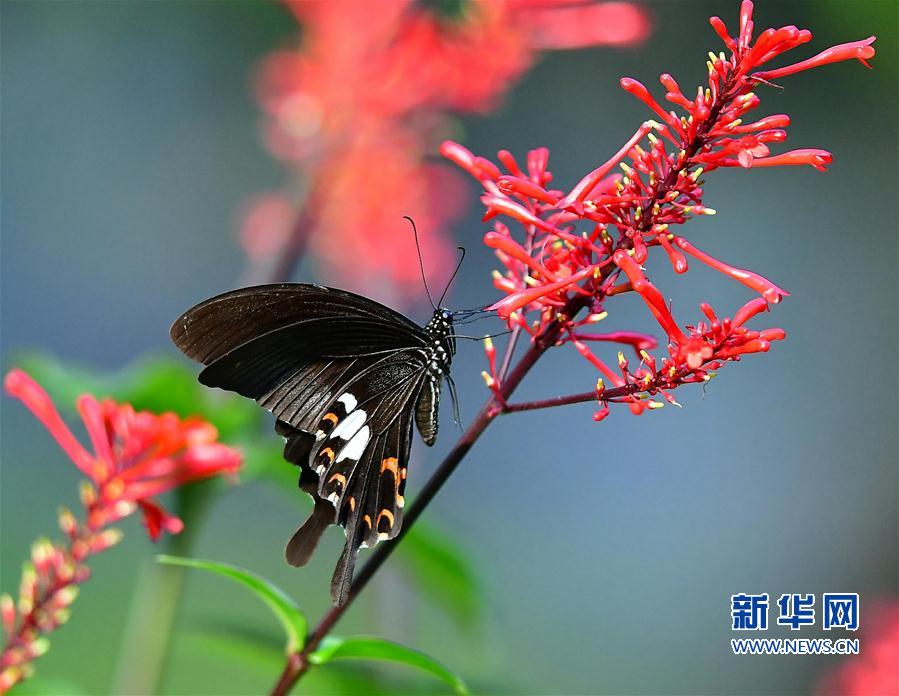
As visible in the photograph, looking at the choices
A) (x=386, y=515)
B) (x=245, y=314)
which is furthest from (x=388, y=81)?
(x=386, y=515)

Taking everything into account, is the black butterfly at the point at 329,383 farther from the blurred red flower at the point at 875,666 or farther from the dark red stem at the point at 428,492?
the blurred red flower at the point at 875,666

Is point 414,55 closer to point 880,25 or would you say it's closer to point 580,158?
point 880,25

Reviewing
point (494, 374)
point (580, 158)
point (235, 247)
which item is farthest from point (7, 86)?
point (494, 374)

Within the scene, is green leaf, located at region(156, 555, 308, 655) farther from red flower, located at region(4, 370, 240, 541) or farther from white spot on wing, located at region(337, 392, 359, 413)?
white spot on wing, located at region(337, 392, 359, 413)

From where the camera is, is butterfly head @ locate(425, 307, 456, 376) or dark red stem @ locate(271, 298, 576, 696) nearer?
dark red stem @ locate(271, 298, 576, 696)

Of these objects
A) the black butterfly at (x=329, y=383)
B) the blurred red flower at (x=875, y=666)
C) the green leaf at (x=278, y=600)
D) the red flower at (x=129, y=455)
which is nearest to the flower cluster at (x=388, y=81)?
the black butterfly at (x=329, y=383)

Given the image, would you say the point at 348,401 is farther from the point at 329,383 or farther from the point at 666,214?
the point at 666,214

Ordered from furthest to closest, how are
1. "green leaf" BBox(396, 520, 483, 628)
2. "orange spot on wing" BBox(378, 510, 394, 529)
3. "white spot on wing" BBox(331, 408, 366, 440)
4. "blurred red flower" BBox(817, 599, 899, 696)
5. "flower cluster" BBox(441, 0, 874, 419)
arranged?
"blurred red flower" BBox(817, 599, 899, 696) → "green leaf" BBox(396, 520, 483, 628) → "white spot on wing" BBox(331, 408, 366, 440) → "orange spot on wing" BBox(378, 510, 394, 529) → "flower cluster" BBox(441, 0, 874, 419)

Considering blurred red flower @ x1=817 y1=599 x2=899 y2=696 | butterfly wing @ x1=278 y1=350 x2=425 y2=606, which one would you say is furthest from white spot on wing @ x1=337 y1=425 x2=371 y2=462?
blurred red flower @ x1=817 y1=599 x2=899 y2=696
